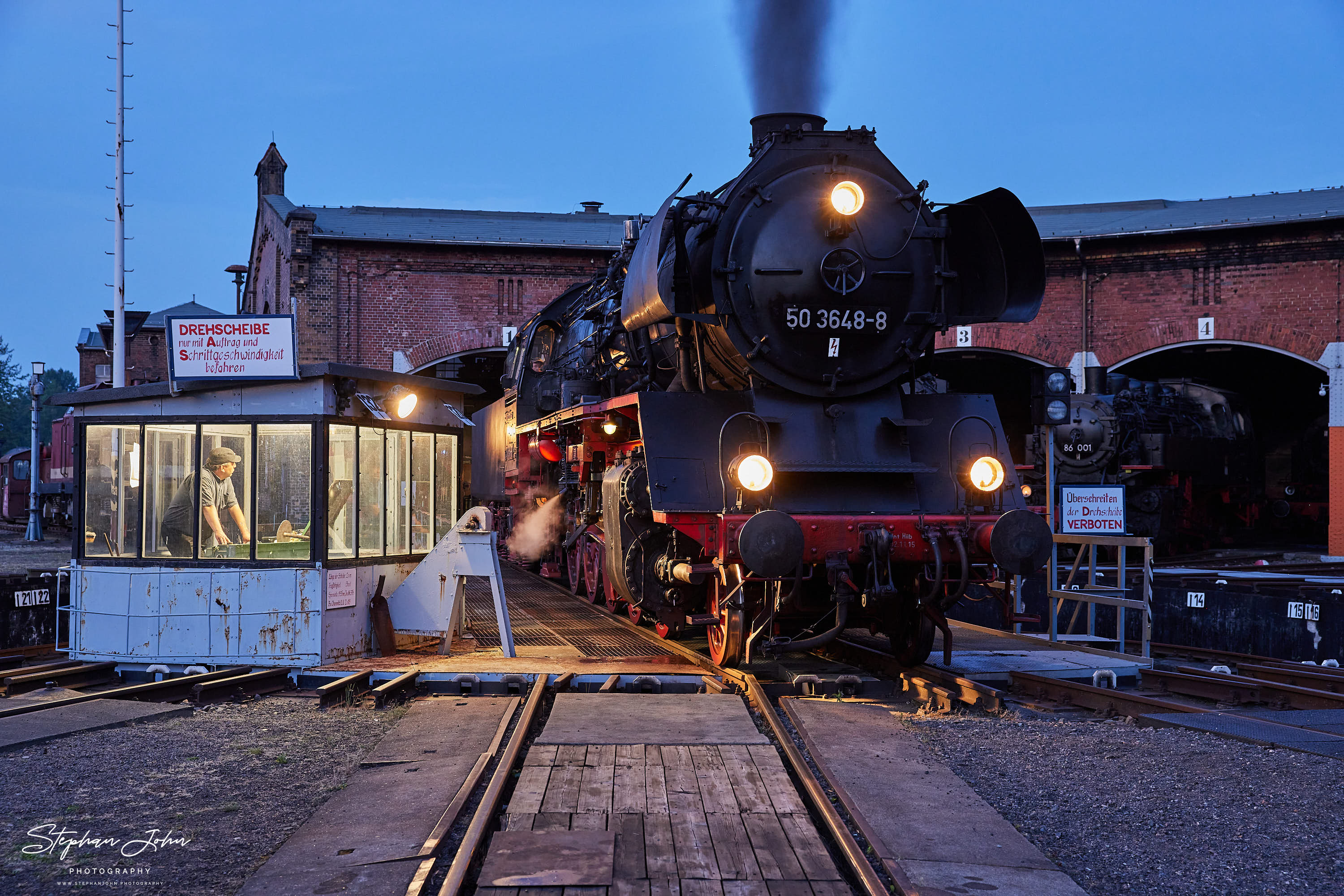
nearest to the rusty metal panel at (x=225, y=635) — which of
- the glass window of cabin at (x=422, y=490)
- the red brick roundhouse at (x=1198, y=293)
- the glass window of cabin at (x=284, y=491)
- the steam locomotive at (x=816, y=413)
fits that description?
the glass window of cabin at (x=284, y=491)

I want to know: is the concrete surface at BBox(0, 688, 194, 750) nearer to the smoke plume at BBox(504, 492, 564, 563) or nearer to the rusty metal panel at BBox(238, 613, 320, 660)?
the rusty metal panel at BBox(238, 613, 320, 660)

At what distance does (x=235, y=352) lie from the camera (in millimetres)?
7625

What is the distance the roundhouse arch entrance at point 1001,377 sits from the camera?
22156 mm

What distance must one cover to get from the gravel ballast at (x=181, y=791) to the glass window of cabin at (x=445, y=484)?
270 cm

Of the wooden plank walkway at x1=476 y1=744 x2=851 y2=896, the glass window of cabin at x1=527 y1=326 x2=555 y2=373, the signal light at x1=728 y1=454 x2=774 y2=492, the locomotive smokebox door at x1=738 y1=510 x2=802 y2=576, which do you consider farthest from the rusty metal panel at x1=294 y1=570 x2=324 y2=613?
the glass window of cabin at x1=527 y1=326 x2=555 y2=373

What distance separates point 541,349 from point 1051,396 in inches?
242

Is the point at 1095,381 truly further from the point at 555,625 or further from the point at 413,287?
the point at 555,625

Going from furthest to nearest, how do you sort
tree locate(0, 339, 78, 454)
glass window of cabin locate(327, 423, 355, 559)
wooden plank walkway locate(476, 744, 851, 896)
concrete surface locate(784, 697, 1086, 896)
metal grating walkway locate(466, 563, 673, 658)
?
1. tree locate(0, 339, 78, 454)
2. metal grating walkway locate(466, 563, 673, 658)
3. glass window of cabin locate(327, 423, 355, 559)
4. concrete surface locate(784, 697, 1086, 896)
5. wooden plank walkway locate(476, 744, 851, 896)

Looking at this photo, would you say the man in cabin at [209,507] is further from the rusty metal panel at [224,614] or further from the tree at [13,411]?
the tree at [13,411]

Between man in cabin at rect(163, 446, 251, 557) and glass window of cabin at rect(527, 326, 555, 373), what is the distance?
522 centimetres

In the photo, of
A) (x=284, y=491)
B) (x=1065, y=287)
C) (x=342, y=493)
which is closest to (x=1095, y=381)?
(x=1065, y=287)

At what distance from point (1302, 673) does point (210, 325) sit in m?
8.48

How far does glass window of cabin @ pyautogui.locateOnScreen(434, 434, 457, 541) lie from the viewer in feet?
30.1

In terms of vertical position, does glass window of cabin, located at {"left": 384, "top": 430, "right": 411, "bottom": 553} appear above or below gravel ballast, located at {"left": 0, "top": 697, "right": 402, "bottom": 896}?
above
